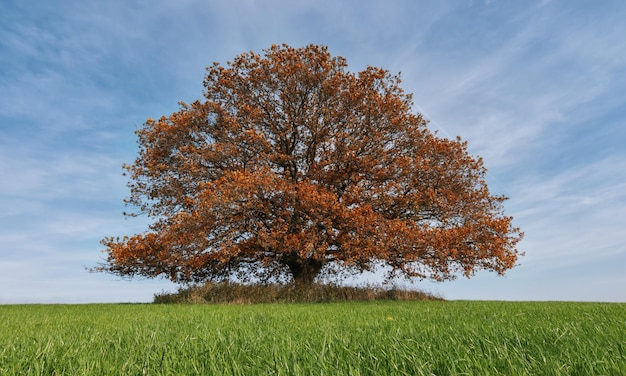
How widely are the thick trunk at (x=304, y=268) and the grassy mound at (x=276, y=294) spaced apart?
144cm

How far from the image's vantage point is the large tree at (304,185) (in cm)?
1595

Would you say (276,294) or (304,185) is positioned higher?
(304,185)

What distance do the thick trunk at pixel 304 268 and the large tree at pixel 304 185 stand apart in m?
0.06

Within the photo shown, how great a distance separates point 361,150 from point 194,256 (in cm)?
800

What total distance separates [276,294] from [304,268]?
2.97m

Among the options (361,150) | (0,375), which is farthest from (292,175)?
(0,375)

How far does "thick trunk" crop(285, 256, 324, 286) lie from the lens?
63.6 ft

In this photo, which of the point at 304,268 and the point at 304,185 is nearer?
the point at 304,185

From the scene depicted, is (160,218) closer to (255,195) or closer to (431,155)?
(255,195)

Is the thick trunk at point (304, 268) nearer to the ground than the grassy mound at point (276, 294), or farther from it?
farther from it

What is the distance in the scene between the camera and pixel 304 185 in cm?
1587

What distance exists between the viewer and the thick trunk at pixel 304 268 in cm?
1938

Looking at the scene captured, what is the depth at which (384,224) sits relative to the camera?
1581 cm

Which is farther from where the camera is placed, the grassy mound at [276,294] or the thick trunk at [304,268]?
the thick trunk at [304,268]
